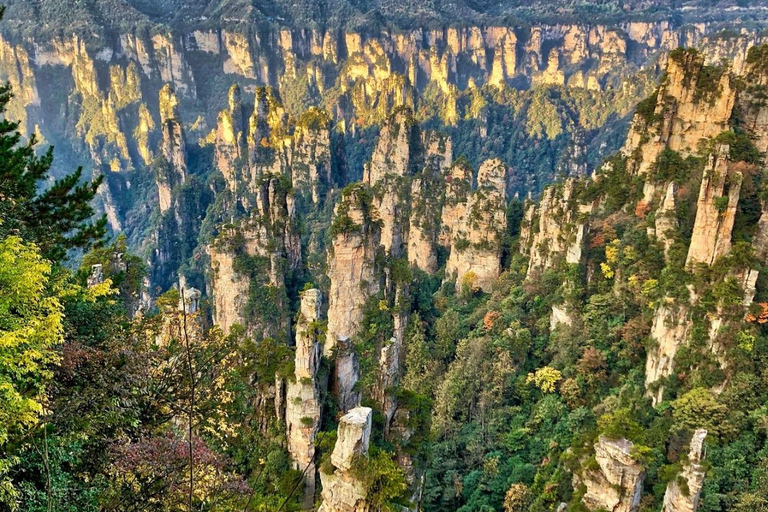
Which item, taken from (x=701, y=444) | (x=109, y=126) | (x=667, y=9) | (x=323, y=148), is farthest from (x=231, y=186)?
(x=667, y=9)

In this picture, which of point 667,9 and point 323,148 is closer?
point 323,148

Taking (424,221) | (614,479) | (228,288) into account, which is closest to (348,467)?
(614,479)

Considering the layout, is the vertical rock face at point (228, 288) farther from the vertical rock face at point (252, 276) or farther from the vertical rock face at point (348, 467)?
the vertical rock face at point (348, 467)

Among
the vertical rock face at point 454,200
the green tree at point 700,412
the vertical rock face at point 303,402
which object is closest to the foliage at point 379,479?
the vertical rock face at point 303,402

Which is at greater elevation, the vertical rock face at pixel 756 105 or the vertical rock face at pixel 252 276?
the vertical rock face at pixel 756 105

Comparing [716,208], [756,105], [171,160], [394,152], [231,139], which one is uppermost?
[756,105]

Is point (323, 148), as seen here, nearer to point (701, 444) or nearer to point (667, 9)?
point (701, 444)

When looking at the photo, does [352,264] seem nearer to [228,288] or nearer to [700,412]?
[228,288]
